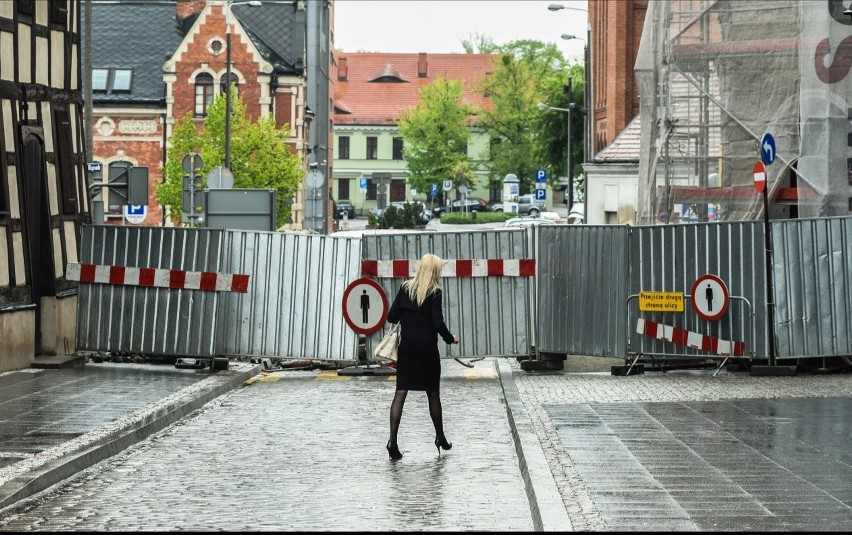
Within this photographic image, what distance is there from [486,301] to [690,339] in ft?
9.40

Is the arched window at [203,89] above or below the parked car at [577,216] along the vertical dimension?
above

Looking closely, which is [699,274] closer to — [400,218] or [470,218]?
[400,218]

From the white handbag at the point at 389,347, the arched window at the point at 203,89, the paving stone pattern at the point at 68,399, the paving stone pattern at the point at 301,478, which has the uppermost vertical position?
the arched window at the point at 203,89

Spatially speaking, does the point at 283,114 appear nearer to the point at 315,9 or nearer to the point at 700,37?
the point at 315,9

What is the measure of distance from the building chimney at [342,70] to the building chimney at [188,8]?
178 ft

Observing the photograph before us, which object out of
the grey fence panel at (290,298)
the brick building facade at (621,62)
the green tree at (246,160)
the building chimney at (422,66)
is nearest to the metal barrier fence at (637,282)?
the grey fence panel at (290,298)

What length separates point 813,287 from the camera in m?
18.8

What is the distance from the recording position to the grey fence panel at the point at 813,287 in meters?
18.7

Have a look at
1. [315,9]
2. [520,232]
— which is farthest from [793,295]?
[315,9]

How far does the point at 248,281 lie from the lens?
794 inches

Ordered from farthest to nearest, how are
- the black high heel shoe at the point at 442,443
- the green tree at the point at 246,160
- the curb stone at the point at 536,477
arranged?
the green tree at the point at 246,160 < the black high heel shoe at the point at 442,443 < the curb stone at the point at 536,477

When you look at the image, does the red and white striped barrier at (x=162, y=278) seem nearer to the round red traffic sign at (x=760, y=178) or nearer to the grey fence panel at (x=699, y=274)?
the grey fence panel at (x=699, y=274)

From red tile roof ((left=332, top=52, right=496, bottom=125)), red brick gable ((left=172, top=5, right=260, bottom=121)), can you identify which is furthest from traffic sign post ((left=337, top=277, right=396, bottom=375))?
red tile roof ((left=332, top=52, right=496, bottom=125))

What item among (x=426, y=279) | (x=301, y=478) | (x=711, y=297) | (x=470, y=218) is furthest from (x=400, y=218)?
(x=301, y=478)
